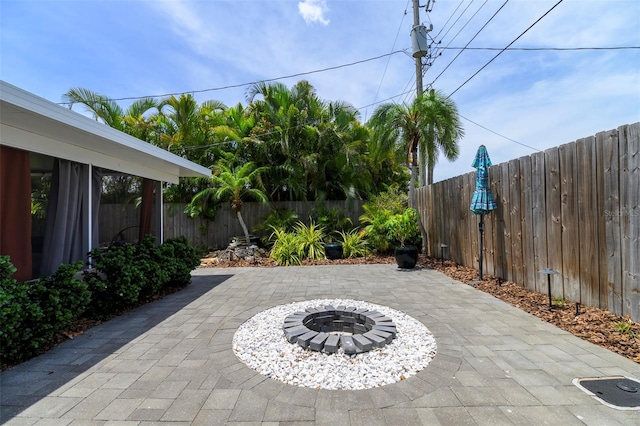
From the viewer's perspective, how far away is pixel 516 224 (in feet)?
15.3

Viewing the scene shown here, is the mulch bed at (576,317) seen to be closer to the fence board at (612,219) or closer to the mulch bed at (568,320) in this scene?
the mulch bed at (568,320)

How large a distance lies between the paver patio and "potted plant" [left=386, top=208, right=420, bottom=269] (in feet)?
9.11

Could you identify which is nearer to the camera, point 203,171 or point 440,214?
point 203,171

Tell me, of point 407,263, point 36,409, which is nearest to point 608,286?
point 407,263

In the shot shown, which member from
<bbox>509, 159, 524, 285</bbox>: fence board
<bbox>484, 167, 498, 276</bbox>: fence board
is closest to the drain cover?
<bbox>509, 159, 524, 285</bbox>: fence board

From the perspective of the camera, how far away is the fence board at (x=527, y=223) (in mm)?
4340

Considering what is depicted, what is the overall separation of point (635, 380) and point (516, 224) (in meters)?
2.88

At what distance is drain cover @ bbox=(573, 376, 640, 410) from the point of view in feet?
6.07

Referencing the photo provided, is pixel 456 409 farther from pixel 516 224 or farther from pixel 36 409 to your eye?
pixel 516 224

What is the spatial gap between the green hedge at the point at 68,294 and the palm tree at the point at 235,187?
399 centimetres

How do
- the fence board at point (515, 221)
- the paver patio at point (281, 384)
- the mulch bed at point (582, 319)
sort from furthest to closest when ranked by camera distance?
1. the fence board at point (515, 221)
2. the mulch bed at point (582, 319)
3. the paver patio at point (281, 384)

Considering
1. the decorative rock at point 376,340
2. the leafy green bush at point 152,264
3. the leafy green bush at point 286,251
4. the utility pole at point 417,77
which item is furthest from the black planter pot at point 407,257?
the leafy green bush at point 152,264

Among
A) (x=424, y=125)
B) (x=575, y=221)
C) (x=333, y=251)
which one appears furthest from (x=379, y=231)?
(x=575, y=221)

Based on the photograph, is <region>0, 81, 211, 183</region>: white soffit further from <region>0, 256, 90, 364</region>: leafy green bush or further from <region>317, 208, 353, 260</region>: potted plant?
<region>317, 208, 353, 260</region>: potted plant
